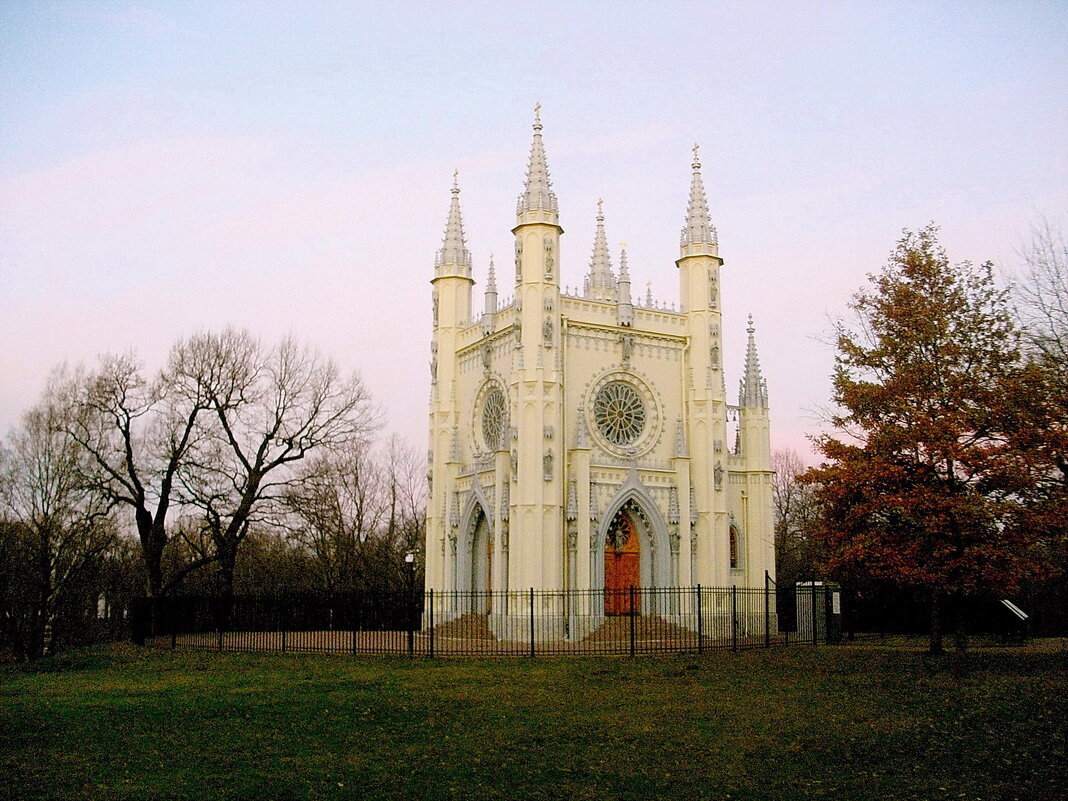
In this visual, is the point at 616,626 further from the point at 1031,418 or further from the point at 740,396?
the point at 1031,418

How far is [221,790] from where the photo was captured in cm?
959

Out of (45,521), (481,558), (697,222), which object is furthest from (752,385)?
(45,521)

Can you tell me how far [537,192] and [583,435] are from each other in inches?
352

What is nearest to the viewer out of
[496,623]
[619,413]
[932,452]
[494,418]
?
[932,452]

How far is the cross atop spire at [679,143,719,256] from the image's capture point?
3797cm

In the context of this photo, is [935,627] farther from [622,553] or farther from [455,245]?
[455,245]

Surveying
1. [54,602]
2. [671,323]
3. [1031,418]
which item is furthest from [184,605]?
[1031,418]

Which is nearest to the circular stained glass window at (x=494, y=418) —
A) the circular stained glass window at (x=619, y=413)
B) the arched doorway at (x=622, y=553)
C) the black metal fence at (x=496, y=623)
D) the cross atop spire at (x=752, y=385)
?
the circular stained glass window at (x=619, y=413)

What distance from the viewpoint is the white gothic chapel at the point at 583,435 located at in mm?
Answer: 33438

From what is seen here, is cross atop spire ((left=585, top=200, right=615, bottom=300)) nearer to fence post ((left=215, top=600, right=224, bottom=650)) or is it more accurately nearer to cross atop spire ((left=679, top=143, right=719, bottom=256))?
cross atop spire ((left=679, top=143, right=719, bottom=256))

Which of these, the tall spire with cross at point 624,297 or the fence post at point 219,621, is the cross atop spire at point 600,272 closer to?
the tall spire with cross at point 624,297

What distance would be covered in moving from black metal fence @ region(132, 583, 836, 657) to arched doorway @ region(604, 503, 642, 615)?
847 millimetres

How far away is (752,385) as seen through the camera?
133ft

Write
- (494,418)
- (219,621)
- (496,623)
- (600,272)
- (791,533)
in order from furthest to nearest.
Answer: (791,533) < (600,272) < (494,418) < (496,623) < (219,621)
